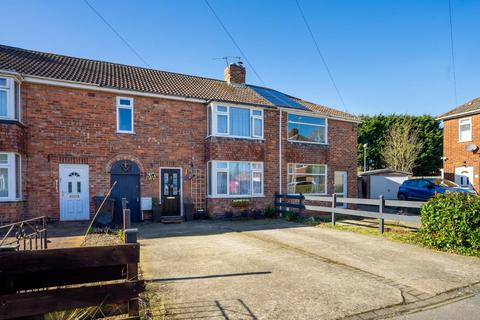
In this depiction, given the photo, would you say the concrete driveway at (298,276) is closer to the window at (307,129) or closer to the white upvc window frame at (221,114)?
the white upvc window frame at (221,114)

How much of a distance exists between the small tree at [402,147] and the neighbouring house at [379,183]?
31.9 ft

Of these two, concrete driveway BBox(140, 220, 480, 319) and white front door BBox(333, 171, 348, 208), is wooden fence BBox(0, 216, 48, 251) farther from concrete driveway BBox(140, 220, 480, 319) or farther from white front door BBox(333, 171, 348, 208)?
white front door BBox(333, 171, 348, 208)

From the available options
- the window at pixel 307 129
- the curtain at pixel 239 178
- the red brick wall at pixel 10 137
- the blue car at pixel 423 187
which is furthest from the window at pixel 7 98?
the blue car at pixel 423 187

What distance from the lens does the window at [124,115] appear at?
1249cm

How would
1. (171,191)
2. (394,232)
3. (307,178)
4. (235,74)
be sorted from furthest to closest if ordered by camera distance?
(235,74) < (307,178) < (171,191) < (394,232)

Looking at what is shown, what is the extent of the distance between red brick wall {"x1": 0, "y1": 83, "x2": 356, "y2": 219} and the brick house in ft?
0.12

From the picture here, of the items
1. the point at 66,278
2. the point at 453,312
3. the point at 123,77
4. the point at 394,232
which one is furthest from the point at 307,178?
the point at 66,278

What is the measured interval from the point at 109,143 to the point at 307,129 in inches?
393

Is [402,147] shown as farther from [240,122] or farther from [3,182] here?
[3,182]

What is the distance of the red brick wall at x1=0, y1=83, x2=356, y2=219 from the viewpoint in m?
11.0

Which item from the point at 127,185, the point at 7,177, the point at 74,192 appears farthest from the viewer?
the point at 127,185

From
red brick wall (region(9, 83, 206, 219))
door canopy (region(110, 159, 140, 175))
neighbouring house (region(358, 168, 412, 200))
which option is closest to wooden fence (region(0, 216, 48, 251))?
red brick wall (region(9, 83, 206, 219))

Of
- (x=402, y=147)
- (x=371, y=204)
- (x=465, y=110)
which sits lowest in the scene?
(x=371, y=204)

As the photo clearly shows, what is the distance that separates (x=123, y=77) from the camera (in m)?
13.8
